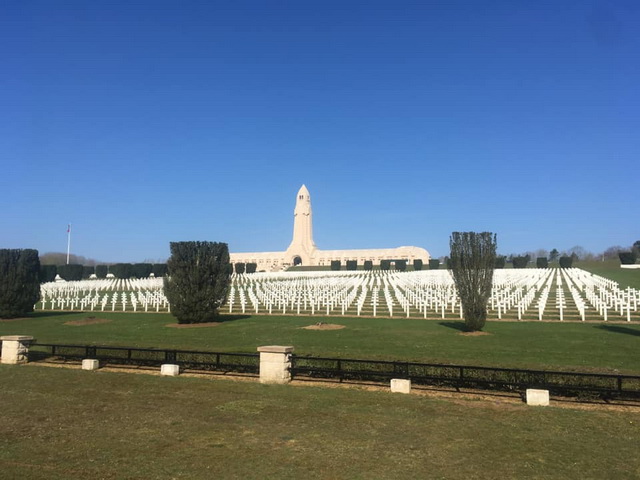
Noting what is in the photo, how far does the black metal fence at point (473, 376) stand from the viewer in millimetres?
7484

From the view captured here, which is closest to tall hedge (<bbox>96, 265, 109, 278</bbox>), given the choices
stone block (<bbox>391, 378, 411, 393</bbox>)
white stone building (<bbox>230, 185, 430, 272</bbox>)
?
white stone building (<bbox>230, 185, 430, 272</bbox>)

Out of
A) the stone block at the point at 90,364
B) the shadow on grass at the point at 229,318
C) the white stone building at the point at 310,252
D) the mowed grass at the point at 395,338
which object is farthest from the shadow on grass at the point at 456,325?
the white stone building at the point at 310,252

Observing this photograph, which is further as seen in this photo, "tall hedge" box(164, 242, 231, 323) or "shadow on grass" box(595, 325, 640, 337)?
"tall hedge" box(164, 242, 231, 323)

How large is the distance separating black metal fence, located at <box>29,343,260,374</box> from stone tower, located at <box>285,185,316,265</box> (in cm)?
8684

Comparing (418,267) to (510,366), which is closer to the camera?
(510,366)

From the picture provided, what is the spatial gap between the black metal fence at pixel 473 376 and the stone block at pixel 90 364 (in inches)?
191

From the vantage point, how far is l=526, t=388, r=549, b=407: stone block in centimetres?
738

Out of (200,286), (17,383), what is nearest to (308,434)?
(17,383)

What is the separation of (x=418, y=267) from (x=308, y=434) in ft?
244

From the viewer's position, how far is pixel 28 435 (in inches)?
234

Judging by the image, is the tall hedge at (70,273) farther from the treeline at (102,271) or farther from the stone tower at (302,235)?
the stone tower at (302,235)

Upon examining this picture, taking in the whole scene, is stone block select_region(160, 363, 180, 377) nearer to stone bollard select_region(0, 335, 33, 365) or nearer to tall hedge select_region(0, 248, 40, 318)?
stone bollard select_region(0, 335, 33, 365)

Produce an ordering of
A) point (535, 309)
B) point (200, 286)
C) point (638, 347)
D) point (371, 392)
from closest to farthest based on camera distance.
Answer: point (371, 392) < point (638, 347) < point (200, 286) < point (535, 309)

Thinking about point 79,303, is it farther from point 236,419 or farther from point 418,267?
point 418,267
